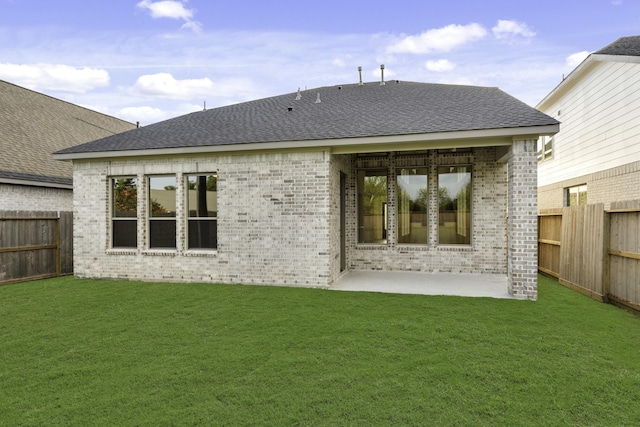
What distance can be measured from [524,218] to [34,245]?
11.9 meters

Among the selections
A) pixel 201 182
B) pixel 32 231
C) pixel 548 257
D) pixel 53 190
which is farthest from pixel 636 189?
pixel 53 190

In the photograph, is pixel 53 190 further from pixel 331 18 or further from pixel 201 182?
pixel 331 18

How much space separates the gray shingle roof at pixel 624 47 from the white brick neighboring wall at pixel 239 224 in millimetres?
7797

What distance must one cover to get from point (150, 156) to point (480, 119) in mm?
7757

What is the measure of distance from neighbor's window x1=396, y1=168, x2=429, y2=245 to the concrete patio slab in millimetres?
1072

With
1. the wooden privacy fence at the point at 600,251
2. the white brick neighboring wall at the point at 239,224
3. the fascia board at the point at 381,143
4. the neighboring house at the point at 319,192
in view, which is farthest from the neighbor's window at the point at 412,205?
the wooden privacy fence at the point at 600,251

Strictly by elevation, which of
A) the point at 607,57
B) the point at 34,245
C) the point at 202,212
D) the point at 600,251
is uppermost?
the point at 607,57

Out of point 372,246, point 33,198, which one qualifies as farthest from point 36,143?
point 372,246

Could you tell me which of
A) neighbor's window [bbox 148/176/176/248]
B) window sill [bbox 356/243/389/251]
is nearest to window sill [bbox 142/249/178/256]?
neighbor's window [bbox 148/176/176/248]

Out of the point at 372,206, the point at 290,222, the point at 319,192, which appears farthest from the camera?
the point at 372,206

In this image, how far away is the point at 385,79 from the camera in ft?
41.5

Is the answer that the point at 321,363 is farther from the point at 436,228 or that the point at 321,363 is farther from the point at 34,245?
the point at 34,245

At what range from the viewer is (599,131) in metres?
10.1

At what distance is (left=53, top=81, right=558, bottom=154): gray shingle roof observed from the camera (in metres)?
7.48
